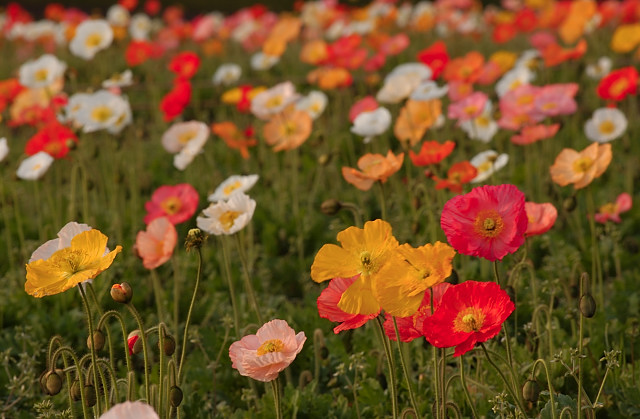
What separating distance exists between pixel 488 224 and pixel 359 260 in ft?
0.83

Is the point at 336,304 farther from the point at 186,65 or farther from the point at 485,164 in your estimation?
the point at 186,65

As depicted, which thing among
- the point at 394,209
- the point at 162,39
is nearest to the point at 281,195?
the point at 394,209

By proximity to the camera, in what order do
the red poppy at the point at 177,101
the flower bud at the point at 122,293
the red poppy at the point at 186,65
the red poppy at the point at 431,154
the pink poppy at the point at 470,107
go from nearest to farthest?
the flower bud at the point at 122,293 < the red poppy at the point at 431,154 < the pink poppy at the point at 470,107 < the red poppy at the point at 177,101 < the red poppy at the point at 186,65

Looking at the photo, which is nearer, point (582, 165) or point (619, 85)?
point (582, 165)

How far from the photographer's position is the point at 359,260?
5.16 ft

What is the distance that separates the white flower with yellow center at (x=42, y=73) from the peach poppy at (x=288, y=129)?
107 centimetres

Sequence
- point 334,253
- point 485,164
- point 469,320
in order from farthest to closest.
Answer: point 485,164 → point 334,253 → point 469,320

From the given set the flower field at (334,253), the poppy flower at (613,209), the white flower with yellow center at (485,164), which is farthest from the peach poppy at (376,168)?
the poppy flower at (613,209)

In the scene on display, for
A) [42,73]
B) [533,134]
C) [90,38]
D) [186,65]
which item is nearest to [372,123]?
[533,134]

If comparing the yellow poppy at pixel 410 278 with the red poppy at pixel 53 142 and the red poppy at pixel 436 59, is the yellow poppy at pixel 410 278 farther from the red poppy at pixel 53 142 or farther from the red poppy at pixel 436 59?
the red poppy at pixel 436 59

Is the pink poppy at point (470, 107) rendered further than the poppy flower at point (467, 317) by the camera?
Yes

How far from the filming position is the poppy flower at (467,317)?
4.72 feet

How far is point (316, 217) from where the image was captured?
3.62 meters

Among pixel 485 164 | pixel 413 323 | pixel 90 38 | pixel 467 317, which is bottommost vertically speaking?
pixel 485 164
